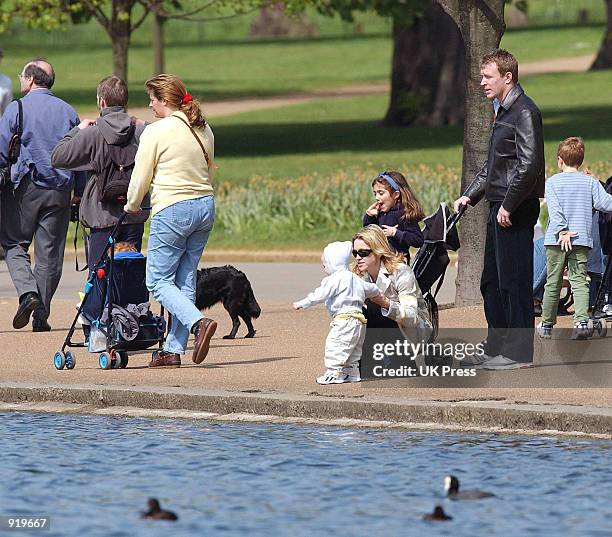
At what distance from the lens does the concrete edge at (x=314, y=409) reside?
840cm

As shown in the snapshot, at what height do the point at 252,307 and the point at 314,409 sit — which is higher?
the point at 252,307

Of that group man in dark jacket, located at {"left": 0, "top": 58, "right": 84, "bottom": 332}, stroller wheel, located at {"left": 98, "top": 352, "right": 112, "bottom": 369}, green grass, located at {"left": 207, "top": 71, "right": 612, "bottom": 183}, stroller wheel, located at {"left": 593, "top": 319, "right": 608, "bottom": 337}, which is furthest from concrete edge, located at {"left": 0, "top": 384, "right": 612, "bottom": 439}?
green grass, located at {"left": 207, "top": 71, "right": 612, "bottom": 183}

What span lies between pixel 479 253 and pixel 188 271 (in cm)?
380

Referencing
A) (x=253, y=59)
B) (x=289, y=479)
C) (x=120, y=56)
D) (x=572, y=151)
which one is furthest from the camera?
(x=253, y=59)

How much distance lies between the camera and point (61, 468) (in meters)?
7.69

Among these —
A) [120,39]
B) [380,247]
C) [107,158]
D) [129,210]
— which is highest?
[120,39]

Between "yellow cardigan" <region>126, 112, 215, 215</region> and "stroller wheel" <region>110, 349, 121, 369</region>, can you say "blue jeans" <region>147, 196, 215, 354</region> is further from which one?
"stroller wheel" <region>110, 349, 121, 369</region>

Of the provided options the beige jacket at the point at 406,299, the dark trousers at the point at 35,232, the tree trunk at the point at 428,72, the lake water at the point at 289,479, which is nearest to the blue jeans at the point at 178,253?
the beige jacket at the point at 406,299

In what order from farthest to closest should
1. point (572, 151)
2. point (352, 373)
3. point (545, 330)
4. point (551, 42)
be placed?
point (551, 42), point (545, 330), point (572, 151), point (352, 373)

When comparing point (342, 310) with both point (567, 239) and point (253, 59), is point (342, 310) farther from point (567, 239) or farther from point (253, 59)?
point (253, 59)

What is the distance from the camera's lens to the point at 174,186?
10.0 m

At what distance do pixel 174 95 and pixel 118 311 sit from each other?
1480mm

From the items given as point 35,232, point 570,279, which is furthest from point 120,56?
point 570,279

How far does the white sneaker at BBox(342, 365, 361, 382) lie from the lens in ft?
31.7
